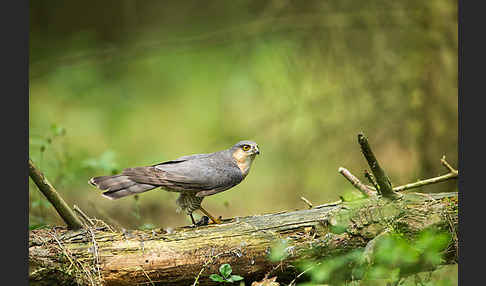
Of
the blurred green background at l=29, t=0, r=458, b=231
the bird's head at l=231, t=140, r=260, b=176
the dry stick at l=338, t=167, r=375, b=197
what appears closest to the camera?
the dry stick at l=338, t=167, r=375, b=197

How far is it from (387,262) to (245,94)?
166 inches

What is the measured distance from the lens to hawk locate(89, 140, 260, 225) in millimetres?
2859

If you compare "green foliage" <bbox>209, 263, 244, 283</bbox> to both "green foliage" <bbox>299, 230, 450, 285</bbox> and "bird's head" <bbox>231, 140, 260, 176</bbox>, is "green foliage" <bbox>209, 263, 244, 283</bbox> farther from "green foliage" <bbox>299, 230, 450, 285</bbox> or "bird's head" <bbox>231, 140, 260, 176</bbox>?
"bird's head" <bbox>231, 140, 260, 176</bbox>

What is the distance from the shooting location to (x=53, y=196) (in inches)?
104

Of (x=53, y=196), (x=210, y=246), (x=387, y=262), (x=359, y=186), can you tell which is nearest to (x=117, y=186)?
(x=53, y=196)

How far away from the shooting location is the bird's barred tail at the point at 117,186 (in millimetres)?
2838

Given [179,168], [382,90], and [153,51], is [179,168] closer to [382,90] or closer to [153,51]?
[382,90]

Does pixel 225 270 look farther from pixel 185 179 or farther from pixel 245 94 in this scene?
pixel 245 94

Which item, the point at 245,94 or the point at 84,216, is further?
the point at 245,94

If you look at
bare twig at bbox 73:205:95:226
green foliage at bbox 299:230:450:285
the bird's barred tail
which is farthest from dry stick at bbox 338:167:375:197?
bare twig at bbox 73:205:95:226

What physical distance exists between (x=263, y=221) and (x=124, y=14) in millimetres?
5069

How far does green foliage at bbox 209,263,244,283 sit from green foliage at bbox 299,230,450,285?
38 cm

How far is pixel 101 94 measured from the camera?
6.68 meters

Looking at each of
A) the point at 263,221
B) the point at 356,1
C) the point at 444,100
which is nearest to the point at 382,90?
the point at 444,100
